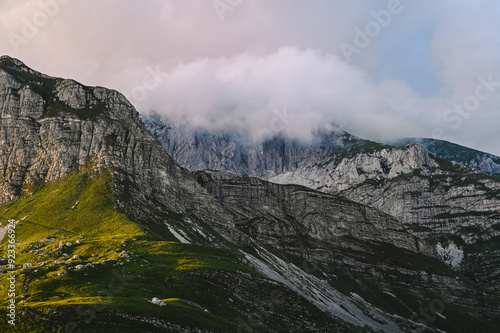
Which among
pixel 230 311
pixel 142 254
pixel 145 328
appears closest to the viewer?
pixel 145 328

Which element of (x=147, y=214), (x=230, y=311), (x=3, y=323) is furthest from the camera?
(x=147, y=214)

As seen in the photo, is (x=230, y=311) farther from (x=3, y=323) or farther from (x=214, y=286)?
(x=3, y=323)

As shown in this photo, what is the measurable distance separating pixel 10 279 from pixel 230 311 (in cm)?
4565

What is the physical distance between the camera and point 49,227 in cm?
17600

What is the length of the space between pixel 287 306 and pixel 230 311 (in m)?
22.4

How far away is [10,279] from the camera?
272ft

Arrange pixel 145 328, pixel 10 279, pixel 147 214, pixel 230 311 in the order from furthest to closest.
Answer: pixel 147 214
pixel 230 311
pixel 10 279
pixel 145 328

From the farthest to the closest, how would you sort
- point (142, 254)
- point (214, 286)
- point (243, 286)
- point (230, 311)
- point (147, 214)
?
point (147, 214)
point (142, 254)
point (243, 286)
point (214, 286)
point (230, 311)

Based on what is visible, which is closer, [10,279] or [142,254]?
[10,279]

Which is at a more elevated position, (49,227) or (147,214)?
(147,214)

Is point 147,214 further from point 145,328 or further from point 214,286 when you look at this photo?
point 145,328

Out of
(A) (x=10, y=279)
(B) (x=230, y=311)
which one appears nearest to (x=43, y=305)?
(A) (x=10, y=279)

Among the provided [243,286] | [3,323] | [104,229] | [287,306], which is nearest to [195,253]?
[243,286]

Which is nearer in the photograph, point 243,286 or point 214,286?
point 214,286
